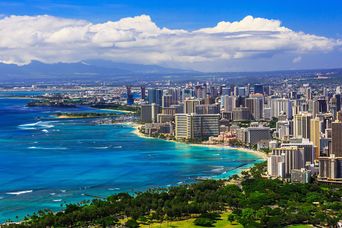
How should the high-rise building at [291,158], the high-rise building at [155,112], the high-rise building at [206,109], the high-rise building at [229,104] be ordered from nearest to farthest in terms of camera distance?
the high-rise building at [291,158] < the high-rise building at [206,109] < the high-rise building at [155,112] < the high-rise building at [229,104]

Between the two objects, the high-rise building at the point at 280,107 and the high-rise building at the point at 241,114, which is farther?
the high-rise building at the point at 241,114

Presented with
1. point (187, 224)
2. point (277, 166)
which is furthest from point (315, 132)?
point (187, 224)

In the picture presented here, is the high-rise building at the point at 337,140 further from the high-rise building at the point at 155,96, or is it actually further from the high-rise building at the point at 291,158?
the high-rise building at the point at 155,96

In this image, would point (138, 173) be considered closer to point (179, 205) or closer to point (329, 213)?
point (179, 205)

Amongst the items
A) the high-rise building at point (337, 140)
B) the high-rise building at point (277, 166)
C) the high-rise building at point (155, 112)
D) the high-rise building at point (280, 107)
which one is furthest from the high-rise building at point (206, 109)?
the high-rise building at point (277, 166)

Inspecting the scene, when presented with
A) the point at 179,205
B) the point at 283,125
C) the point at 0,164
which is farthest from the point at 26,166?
the point at 283,125
